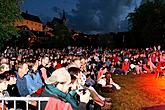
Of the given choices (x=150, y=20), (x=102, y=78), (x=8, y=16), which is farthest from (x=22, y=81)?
(x=150, y=20)

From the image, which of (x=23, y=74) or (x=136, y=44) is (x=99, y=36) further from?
(x=23, y=74)

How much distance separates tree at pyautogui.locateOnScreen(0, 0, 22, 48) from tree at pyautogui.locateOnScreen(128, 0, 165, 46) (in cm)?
5288

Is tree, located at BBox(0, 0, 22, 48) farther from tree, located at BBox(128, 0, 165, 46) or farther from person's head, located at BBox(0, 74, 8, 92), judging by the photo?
tree, located at BBox(128, 0, 165, 46)

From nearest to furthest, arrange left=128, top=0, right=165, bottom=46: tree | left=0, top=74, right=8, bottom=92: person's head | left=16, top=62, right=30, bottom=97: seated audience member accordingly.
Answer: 1. left=0, top=74, right=8, bottom=92: person's head
2. left=16, top=62, right=30, bottom=97: seated audience member
3. left=128, top=0, right=165, bottom=46: tree

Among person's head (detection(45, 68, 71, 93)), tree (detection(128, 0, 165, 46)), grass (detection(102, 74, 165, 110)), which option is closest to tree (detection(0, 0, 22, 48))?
grass (detection(102, 74, 165, 110))

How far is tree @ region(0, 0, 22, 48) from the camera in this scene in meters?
16.9

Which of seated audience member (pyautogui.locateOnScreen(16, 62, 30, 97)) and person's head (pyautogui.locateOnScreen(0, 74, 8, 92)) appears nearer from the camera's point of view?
Answer: person's head (pyautogui.locateOnScreen(0, 74, 8, 92))

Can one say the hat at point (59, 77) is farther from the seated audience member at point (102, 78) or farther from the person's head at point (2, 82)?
the seated audience member at point (102, 78)

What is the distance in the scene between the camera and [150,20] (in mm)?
71500

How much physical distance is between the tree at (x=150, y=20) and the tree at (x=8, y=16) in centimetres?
5288

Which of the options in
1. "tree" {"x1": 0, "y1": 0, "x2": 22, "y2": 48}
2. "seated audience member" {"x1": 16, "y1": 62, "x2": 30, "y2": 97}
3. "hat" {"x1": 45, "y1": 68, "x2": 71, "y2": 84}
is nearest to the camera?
"hat" {"x1": 45, "y1": 68, "x2": 71, "y2": 84}

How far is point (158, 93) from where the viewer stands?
19.1 meters

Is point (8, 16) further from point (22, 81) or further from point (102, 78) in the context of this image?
point (22, 81)

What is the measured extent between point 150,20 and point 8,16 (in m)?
56.4
